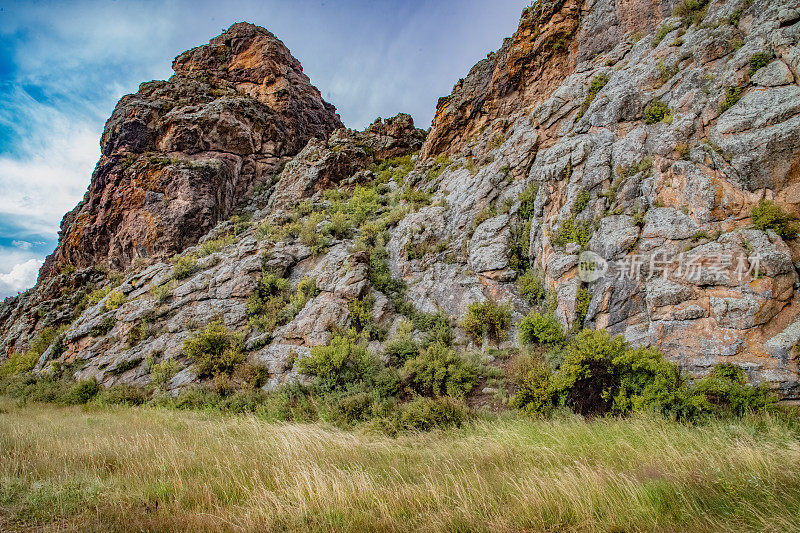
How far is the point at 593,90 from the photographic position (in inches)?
564

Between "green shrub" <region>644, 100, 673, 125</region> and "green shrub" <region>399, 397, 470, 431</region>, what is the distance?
11401mm

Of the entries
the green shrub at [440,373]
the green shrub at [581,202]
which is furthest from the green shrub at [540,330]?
the green shrub at [581,202]

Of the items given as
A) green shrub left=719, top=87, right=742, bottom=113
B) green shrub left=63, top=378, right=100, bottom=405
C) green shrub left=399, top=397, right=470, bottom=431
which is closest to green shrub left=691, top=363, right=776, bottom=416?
green shrub left=399, top=397, right=470, bottom=431

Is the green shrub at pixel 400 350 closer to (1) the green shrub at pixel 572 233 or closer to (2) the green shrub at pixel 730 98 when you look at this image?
Answer: (1) the green shrub at pixel 572 233

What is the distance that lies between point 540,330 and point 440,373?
134 inches

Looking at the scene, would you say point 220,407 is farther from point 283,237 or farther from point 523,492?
point 283,237

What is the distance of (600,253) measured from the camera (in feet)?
31.3

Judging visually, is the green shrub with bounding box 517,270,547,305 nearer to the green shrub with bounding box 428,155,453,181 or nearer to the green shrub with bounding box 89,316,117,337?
the green shrub with bounding box 428,155,453,181

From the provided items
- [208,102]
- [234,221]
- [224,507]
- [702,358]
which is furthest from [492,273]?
[208,102]

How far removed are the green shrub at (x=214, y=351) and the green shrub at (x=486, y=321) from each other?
795cm

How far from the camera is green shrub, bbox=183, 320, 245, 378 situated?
10766 mm

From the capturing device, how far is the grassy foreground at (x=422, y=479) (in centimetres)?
297

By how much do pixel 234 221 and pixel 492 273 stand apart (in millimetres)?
18571

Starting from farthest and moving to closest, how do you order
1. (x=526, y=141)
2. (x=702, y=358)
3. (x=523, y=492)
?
(x=526, y=141)
(x=702, y=358)
(x=523, y=492)
